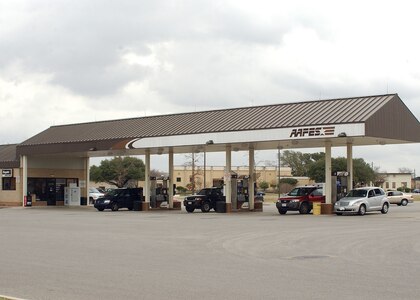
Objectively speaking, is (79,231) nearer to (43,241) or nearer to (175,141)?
(43,241)

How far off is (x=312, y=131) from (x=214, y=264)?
2204 centimetres

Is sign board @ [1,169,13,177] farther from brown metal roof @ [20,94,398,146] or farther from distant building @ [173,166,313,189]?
distant building @ [173,166,313,189]

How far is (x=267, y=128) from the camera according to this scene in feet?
123

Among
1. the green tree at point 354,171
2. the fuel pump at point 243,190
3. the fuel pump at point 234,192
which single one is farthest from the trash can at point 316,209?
the green tree at point 354,171

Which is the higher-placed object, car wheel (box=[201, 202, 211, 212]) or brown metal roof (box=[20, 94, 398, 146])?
brown metal roof (box=[20, 94, 398, 146])

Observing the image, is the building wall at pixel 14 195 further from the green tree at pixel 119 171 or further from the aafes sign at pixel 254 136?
the green tree at pixel 119 171

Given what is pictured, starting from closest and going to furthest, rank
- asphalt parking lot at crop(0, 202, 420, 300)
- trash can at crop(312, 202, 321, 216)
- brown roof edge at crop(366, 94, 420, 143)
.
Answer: asphalt parking lot at crop(0, 202, 420, 300)
brown roof edge at crop(366, 94, 420, 143)
trash can at crop(312, 202, 321, 216)

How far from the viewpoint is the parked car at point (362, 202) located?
35.3m

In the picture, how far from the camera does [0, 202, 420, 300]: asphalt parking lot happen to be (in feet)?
35.9

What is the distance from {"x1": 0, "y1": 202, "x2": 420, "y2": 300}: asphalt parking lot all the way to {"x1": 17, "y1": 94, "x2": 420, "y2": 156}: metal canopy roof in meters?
11.6

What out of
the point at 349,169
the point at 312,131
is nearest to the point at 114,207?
the point at 349,169

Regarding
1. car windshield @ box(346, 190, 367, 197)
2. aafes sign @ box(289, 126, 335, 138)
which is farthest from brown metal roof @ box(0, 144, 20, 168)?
car windshield @ box(346, 190, 367, 197)

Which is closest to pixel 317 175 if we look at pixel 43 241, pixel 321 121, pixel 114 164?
pixel 114 164

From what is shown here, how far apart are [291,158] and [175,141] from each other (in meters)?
103
